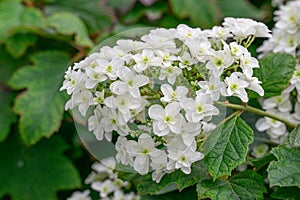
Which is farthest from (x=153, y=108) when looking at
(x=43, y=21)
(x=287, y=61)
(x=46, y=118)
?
(x=43, y=21)

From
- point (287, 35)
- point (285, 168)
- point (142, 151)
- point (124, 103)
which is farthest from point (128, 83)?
point (287, 35)

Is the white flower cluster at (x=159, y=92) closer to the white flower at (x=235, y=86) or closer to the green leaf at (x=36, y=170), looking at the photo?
the white flower at (x=235, y=86)

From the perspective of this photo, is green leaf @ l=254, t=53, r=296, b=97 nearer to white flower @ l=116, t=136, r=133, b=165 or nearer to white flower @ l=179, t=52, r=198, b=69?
white flower @ l=179, t=52, r=198, b=69

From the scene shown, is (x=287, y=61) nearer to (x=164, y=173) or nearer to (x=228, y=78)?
(x=228, y=78)

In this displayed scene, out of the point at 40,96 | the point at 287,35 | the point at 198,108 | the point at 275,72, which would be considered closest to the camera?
the point at 198,108

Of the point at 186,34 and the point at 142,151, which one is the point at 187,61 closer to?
the point at 186,34

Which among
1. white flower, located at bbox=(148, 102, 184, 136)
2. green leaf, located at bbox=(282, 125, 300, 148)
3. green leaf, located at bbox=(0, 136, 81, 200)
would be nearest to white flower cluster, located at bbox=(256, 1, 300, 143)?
green leaf, located at bbox=(282, 125, 300, 148)
